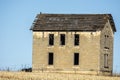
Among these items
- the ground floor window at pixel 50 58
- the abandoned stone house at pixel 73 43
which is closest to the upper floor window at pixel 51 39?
the abandoned stone house at pixel 73 43

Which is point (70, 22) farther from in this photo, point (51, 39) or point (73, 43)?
point (51, 39)

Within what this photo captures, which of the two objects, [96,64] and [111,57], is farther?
[111,57]

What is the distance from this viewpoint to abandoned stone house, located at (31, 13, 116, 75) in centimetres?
5978

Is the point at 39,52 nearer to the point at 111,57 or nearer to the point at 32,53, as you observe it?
the point at 32,53

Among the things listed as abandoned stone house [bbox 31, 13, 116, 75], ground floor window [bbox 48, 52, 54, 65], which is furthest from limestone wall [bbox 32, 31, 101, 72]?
ground floor window [bbox 48, 52, 54, 65]

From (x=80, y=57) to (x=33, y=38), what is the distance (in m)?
6.20

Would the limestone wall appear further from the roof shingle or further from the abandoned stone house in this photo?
the roof shingle

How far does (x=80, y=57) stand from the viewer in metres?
59.9

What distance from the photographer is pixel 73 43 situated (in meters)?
60.8

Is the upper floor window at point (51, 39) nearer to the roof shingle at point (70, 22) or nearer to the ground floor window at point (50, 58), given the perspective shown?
the roof shingle at point (70, 22)

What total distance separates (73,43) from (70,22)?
2598 mm

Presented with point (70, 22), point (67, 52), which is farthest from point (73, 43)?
point (70, 22)

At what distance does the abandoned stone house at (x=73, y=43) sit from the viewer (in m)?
59.8

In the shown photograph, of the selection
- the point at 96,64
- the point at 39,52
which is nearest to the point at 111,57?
the point at 96,64
